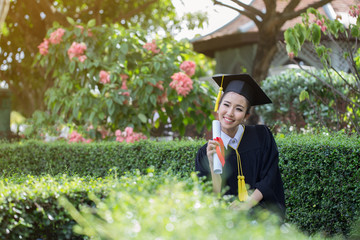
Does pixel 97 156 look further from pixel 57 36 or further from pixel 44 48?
pixel 44 48

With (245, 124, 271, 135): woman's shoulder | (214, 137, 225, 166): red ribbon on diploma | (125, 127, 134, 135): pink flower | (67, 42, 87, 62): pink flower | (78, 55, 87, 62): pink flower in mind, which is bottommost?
(125, 127, 134, 135): pink flower

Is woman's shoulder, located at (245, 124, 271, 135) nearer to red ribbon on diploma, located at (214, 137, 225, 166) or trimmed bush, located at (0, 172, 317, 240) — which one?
red ribbon on diploma, located at (214, 137, 225, 166)

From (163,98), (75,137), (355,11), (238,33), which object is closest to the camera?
(355,11)

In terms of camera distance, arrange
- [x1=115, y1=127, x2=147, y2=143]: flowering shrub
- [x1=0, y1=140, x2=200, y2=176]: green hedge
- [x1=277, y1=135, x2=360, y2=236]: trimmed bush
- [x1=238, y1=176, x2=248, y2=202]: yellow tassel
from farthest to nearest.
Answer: [x1=115, y1=127, x2=147, y2=143]: flowering shrub < [x1=0, y1=140, x2=200, y2=176]: green hedge < [x1=277, y1=135, x2=360, y2=236]: trimmed bush < [x1=238, y1=176, x2=248, y2=202]: yellow tassel

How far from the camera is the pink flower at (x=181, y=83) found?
7.61m

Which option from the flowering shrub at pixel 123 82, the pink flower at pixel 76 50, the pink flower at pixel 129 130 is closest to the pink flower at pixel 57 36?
the flowering shrub at pixel 123 82

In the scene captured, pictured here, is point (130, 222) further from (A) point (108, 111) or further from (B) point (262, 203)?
(A) point (108, 111)

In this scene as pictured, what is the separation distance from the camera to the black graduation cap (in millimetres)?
3529

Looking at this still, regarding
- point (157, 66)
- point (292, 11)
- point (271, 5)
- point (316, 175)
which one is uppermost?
point (271, 5)

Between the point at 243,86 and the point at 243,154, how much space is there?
19.8 inches

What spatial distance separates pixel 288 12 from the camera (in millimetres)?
9953

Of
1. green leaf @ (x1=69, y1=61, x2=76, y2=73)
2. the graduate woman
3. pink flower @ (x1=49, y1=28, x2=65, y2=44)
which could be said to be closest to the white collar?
the graduate woman

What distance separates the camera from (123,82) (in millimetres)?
8047

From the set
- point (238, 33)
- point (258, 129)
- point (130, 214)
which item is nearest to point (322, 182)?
point (258, 129)
